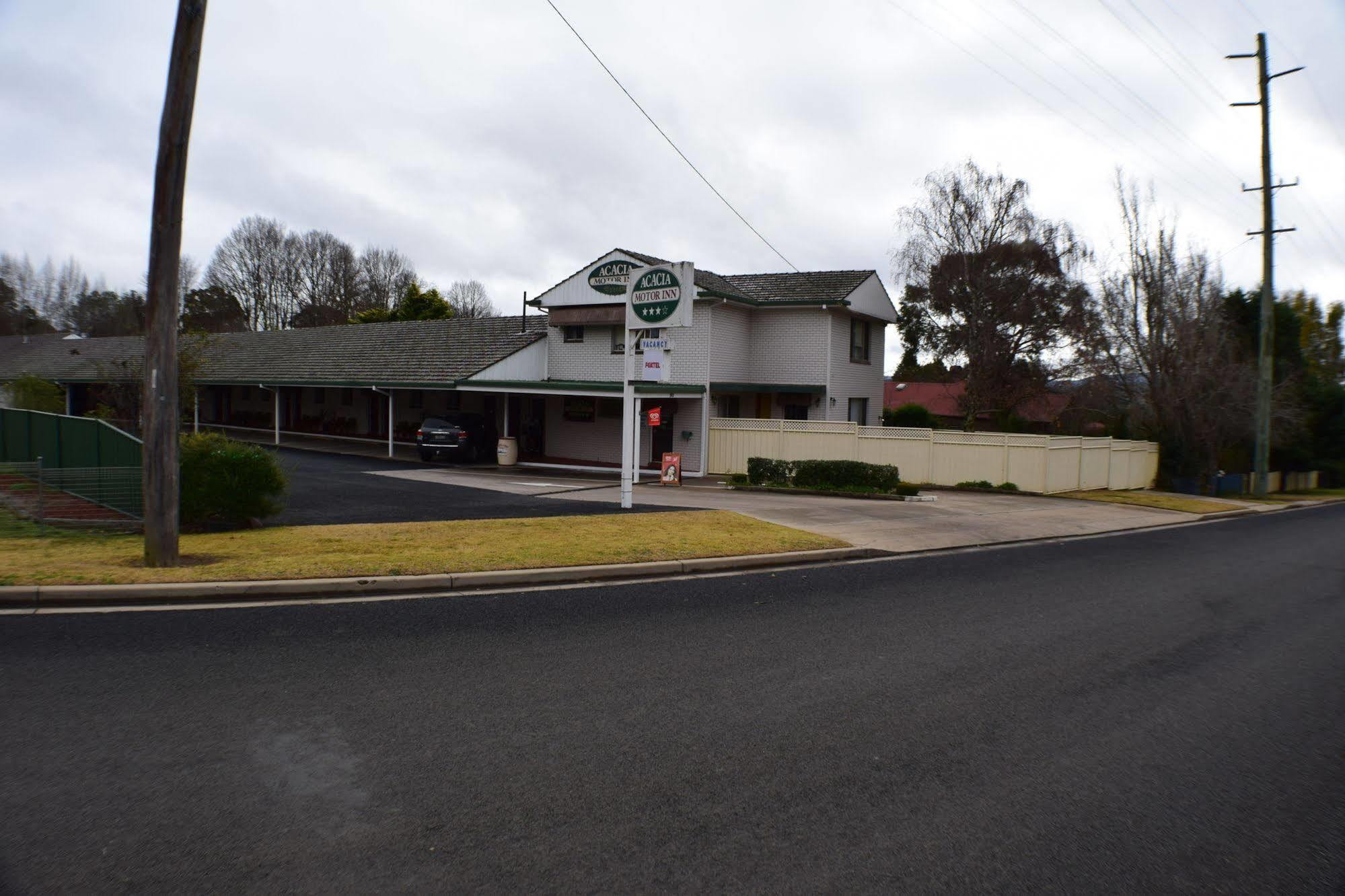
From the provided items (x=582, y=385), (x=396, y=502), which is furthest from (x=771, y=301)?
(x=396, y=502)

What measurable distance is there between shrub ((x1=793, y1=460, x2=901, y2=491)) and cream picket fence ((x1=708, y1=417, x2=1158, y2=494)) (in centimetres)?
298

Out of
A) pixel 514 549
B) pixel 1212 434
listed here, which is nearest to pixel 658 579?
pixel 514 549

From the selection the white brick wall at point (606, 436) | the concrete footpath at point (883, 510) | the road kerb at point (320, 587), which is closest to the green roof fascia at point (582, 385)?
the white brick wall at point (606, 436)

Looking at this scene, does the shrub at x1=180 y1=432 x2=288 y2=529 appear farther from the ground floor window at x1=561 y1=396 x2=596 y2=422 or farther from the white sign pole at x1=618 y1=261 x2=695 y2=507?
the ground floor window at x1=561 y1=396 x2=596 y2=422

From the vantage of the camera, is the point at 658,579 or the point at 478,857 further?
the point at 658,579

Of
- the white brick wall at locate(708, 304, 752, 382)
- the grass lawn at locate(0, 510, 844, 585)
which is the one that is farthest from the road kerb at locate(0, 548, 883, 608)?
the white brick wall at locate(708, 304, 752, 382)

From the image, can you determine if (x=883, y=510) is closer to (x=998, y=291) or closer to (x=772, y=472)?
(x=772, y=472)

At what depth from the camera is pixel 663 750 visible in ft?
16.7

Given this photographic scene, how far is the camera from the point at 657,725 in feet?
17.9

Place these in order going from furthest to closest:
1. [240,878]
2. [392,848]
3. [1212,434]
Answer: [1212,434], [392,848], [240,878]

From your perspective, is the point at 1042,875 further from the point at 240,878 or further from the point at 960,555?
the point at 960,555

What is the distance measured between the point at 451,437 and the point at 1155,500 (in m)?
21.7

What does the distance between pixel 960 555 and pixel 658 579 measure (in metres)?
5.48

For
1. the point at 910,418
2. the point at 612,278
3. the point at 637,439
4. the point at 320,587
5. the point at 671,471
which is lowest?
the point at 320,587
